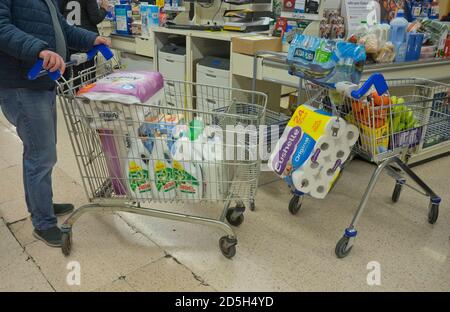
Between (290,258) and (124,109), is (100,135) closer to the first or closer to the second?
(124,109)

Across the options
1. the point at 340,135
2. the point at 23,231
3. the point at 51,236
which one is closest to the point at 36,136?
the point at 51,236

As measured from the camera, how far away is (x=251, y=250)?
1.96 metres

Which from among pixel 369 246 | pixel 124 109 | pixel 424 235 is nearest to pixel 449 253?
pixel 424 235

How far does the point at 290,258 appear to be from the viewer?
1908 millimetres

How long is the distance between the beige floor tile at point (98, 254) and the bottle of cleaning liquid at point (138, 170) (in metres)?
0.33

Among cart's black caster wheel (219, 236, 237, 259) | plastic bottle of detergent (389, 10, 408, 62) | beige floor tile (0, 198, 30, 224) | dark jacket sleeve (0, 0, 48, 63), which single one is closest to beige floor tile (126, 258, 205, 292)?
cart's black caster wheel (219, 236, 237, 259)

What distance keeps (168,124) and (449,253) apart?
59.0 inches

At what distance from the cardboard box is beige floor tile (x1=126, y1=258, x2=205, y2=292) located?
1.57 m

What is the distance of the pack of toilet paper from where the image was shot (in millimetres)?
1820

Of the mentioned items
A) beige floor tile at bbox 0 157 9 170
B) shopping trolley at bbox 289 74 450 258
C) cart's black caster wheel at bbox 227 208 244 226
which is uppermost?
shopping trolley at bbox 289 74 450 258

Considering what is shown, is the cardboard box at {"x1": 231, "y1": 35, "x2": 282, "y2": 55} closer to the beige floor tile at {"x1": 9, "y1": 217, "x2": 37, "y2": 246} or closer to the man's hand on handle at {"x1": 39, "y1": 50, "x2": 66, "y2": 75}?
the man's hand on handle at {"x1": 39, "y1": 50, "x2": 66, "y2": 75}

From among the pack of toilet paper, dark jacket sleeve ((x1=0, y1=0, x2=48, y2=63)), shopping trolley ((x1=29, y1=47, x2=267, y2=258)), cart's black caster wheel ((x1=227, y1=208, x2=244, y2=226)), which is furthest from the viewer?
cart's black caster wheel ((x1=227, y1=208, x2=244, y2=226))

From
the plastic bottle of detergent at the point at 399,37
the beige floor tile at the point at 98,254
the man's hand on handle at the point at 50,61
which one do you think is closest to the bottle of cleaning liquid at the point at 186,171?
the beige floor tile at the point at 98,254
